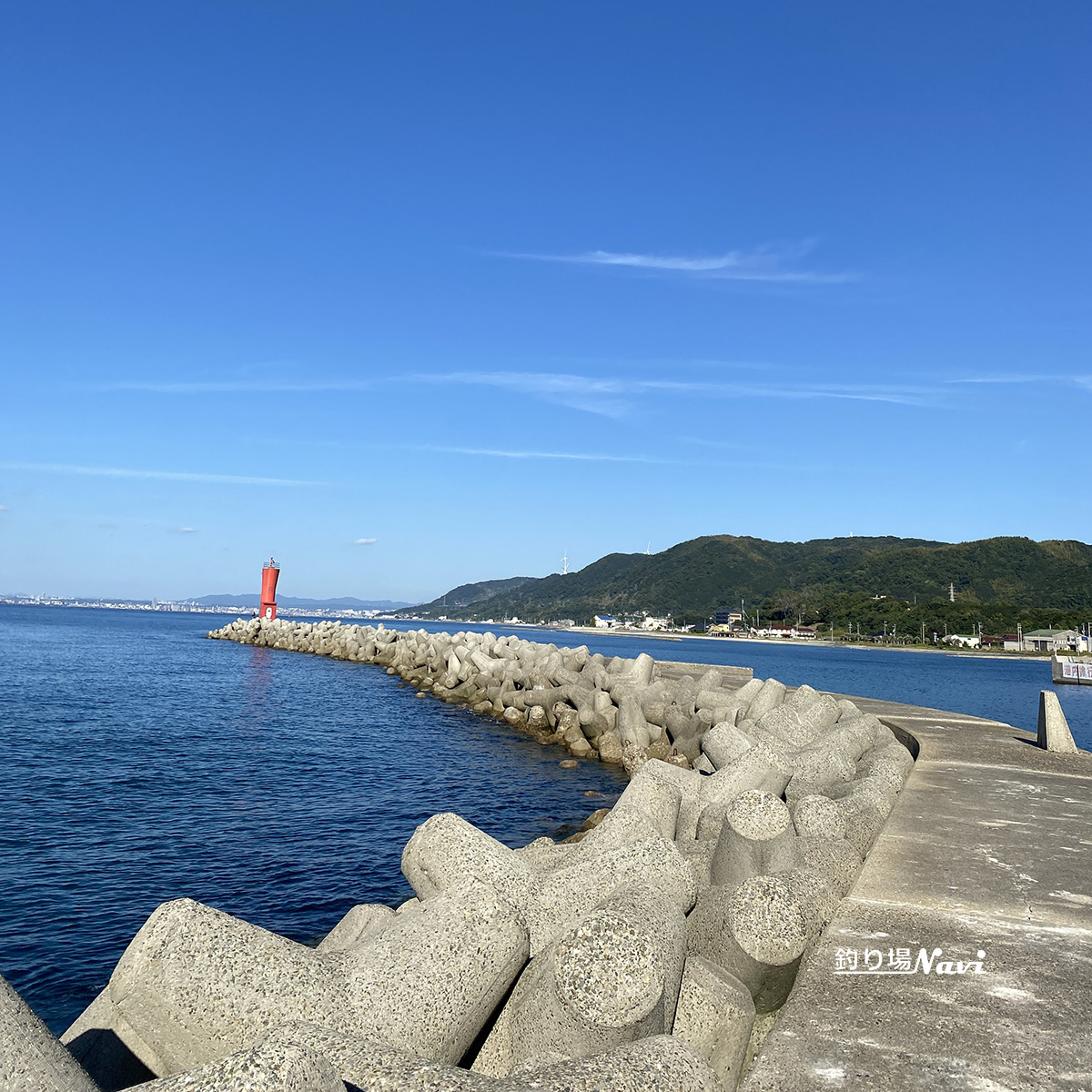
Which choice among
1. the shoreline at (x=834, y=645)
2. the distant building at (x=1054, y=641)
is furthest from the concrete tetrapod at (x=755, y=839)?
the distant building at (x=1054, y=641)

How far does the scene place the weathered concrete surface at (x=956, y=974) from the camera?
3.25 metres

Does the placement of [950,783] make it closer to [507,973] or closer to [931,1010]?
[931,1010]

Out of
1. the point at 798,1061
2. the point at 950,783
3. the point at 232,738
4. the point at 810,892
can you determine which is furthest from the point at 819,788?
the point at 232,738

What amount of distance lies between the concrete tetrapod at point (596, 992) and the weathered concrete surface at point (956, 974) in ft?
1.47

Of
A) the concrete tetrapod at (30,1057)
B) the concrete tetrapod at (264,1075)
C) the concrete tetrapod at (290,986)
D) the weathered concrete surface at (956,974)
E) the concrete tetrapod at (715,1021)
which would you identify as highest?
the concrete tetrapod at (264,1075)

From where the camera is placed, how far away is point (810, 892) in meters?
4.73

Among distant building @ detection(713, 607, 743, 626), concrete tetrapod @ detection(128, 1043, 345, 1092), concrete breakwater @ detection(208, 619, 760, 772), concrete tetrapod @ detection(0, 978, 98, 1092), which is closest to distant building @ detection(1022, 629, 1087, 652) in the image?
distant building @ detection(713, 607, 743, 626)

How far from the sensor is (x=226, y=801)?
41.6 feet

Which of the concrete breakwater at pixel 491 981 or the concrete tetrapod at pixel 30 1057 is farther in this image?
the concrete breakwater at pixel 491 981

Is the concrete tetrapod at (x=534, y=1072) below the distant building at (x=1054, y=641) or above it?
above

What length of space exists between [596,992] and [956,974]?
2019 millimetres

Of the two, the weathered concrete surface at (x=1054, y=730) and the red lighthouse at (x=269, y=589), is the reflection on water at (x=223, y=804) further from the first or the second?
the red lighthouse at (x=269, y=589)

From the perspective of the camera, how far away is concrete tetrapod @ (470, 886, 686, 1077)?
128 inches

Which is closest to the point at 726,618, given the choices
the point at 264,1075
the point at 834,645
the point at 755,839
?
the point at 834,645
